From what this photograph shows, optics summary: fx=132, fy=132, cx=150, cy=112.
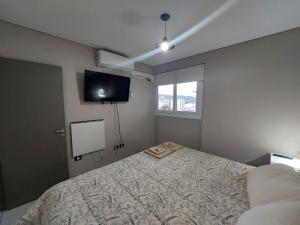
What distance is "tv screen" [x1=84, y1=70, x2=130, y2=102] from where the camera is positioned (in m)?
2.29

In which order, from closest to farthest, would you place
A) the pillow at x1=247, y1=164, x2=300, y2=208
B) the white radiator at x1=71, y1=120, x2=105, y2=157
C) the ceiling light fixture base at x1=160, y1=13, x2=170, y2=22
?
the pillow at x1=247, y1=164, x2=300, y2=208 → the ceiling light fixture base at x1=160, y1=13, x2=170, y2=22 → the white radiator at x1=71, y1=120, x2=105, y2=157

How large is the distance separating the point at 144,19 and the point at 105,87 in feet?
4.49

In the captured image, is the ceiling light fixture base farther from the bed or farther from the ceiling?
the bed

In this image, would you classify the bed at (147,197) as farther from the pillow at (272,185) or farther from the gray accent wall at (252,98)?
the gray accent wall at (252,98)

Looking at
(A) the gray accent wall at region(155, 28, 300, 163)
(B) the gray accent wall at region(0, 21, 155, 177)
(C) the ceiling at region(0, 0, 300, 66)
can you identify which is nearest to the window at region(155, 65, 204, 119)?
(A) the gray accent wall at region(155, 28, 300, 163)

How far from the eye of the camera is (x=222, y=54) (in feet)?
7.77

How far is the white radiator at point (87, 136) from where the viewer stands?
224 centimetres

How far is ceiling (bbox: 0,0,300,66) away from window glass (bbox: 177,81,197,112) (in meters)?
0.93

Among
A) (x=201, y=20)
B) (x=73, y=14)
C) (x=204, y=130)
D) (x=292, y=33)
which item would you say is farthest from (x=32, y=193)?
(x=292, y=33)

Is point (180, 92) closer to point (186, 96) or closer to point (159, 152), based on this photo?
point (186, 96)

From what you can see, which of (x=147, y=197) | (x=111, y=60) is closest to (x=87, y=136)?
(x=111, y=60)

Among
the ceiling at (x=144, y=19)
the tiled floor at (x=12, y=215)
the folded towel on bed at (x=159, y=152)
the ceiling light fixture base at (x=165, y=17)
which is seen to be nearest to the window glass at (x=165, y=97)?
the ceiling at (x=144, y=19)

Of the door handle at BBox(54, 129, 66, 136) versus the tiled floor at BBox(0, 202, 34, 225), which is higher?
the door handle at BBox(54, 129, 66, 136)

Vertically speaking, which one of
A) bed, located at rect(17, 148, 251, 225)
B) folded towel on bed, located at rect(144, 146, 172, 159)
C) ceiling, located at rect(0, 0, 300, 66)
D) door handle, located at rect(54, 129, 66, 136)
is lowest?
bed, located at rect(17, 148, 251, 225)
